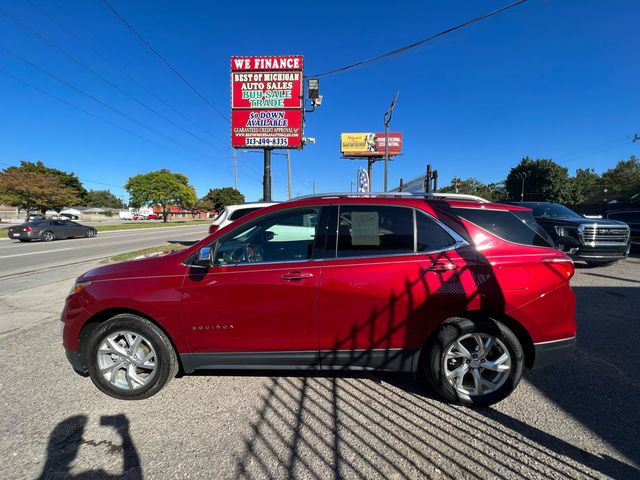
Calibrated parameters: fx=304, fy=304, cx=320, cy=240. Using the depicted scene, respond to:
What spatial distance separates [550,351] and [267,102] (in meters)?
13.2

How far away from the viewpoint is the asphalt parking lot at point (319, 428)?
1.97m

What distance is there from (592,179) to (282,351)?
97529mm

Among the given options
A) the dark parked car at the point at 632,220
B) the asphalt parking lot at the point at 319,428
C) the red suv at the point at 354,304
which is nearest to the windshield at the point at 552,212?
the dark parked car at the point at 632,220

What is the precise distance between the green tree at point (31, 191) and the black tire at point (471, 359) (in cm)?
4675

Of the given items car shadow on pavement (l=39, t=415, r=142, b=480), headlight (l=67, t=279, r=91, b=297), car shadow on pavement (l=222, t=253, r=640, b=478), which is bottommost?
Answer: car shadow on pavement (l=39, t=415, r=142, b=480)

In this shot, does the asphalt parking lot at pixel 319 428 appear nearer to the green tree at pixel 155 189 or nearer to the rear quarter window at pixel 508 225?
the rear quarter window at pixel 508 225

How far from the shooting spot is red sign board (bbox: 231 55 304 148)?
41.1 ft

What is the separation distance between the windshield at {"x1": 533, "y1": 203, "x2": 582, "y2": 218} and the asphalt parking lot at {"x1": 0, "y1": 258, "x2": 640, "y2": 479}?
656 cm

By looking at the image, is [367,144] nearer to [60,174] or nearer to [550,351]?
[550,351]

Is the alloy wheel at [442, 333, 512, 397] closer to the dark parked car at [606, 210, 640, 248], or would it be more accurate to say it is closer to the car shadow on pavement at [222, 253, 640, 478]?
the car shadow on pavement at [222, 253, 640, 478]

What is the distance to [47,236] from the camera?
1938cm

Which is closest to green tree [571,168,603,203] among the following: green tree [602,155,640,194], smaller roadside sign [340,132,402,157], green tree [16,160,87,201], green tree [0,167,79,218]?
green tree [602,155,640,194]

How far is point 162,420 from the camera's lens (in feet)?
7.96

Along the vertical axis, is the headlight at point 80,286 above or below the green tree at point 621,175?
below
